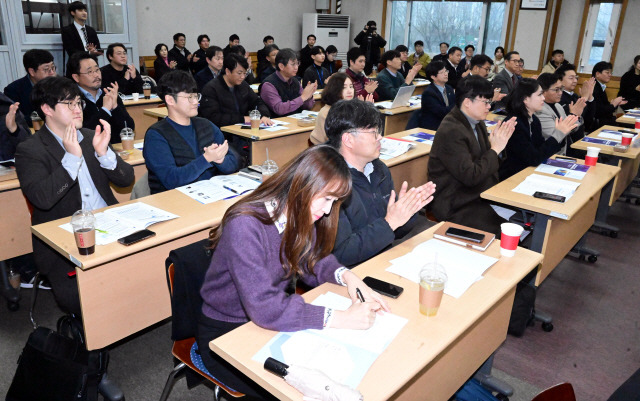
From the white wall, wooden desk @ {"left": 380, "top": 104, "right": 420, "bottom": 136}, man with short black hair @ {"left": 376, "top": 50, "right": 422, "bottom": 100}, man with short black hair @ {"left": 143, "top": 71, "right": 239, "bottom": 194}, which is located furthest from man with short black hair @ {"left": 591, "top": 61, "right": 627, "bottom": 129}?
the white wall

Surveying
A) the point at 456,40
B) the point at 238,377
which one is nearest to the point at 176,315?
the point at 238,377

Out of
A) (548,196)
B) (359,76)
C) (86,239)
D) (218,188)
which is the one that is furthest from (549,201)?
(359,76)

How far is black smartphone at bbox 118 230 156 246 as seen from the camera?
2.01 metres

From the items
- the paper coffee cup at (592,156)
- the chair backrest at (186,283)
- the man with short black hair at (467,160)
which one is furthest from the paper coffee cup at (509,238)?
the paper coffee cup at (592,156)

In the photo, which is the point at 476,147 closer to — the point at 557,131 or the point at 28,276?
the point at 557,131

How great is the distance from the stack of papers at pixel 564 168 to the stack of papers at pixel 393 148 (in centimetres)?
96

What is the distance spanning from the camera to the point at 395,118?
5652 millimetres

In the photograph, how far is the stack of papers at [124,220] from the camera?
6.83ft

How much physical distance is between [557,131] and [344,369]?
9.08 ft

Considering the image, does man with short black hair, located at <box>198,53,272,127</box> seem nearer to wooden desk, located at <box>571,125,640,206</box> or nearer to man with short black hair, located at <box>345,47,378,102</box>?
man with short black hair, located at <box>345,47,378,102</box>

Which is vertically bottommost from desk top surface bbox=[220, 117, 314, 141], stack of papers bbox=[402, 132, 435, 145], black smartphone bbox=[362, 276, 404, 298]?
black smartphone bbox=[362, 276, 404, 298]

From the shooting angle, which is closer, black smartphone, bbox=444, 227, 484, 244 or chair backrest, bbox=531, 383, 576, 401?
chair backrest, bbox=531, 383, 576, 401

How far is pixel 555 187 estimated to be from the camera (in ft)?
9.43

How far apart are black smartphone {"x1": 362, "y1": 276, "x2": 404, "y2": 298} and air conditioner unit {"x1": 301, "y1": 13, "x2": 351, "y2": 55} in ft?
33.5
